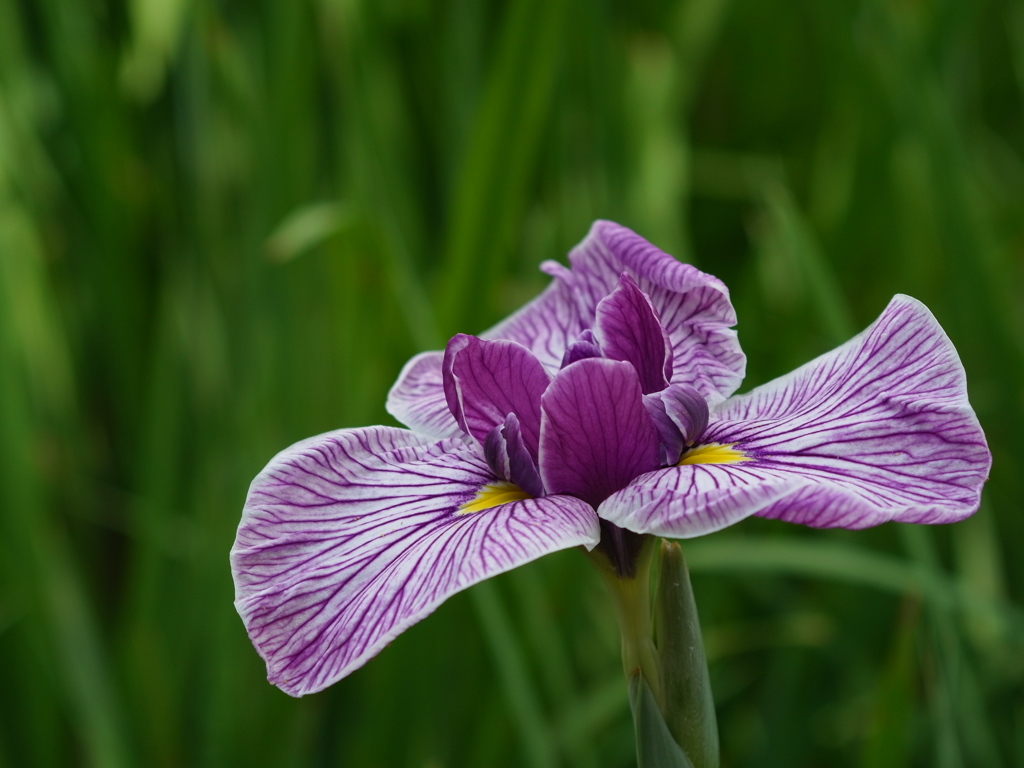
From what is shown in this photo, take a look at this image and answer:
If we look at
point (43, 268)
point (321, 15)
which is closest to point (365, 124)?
point (321, 15)

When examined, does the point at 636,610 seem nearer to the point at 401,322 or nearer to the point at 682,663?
the point at 682,663

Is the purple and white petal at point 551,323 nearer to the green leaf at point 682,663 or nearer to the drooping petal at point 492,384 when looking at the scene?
the drooping petal at point 492,384

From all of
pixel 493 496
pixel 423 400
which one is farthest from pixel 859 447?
pixel 423 400

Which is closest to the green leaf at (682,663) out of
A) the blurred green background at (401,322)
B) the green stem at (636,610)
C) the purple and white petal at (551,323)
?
the green stem at (636,610)

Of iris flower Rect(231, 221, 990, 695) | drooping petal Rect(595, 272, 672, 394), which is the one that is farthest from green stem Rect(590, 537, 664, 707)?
drooping petal Rect(595, 272, 672, 394)

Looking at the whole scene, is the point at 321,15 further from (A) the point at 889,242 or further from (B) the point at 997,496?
(B) the point at 997,496

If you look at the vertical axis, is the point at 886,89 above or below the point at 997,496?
above

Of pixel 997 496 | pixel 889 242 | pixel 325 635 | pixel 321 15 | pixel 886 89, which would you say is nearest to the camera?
pixel 325 635
